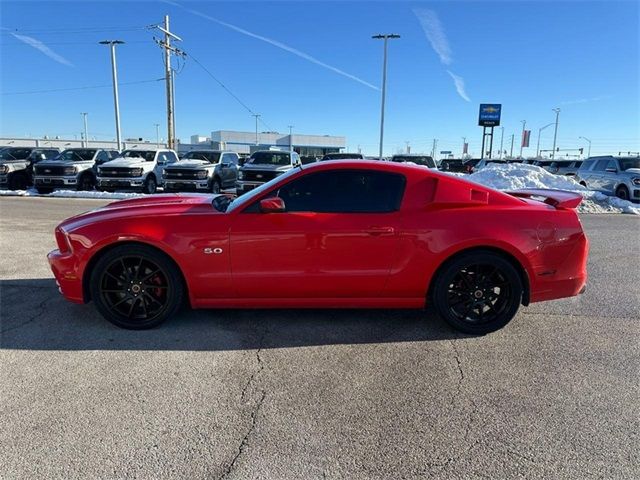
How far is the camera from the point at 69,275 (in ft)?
13.4

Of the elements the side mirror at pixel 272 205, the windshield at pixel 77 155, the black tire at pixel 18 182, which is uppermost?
the windshield at pixel 77 155

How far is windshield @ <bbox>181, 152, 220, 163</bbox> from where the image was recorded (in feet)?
65.0

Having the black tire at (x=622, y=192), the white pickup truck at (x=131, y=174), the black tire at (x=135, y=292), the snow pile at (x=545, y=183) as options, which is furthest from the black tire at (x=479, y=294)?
the white pickup truck at (x=131, y=174)

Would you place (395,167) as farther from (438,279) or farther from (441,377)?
(441,377)

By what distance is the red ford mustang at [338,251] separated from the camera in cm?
395

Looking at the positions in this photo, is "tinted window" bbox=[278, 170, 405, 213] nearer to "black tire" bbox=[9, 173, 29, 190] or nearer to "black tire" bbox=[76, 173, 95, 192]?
"black tire" bbox=[76, 173, 95, 192]

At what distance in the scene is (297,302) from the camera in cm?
412

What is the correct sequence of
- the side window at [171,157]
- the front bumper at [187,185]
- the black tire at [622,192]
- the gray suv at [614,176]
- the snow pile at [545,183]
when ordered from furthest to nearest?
1. the side window at [171,157]
2. the front bumper at [187,185]
3. the black tire at [622,192]
4. the gray suv at [614,176]
5. the snow pile at [545,183]

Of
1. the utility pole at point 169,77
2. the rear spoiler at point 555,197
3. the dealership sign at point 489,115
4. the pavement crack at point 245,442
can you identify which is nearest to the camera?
the pavement crack at point 245,442

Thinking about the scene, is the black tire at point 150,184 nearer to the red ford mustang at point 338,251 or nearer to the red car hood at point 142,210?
the red car hood at point 142,210

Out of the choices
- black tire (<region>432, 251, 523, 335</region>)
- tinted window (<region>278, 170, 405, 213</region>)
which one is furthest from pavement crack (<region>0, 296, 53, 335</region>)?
black tire (<region>432, 251, 523, 335</region>)

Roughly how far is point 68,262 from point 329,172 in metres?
2.51

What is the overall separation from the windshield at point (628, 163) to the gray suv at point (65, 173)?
21.4m

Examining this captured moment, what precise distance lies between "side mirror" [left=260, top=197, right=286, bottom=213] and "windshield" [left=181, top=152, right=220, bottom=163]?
54.4ft
